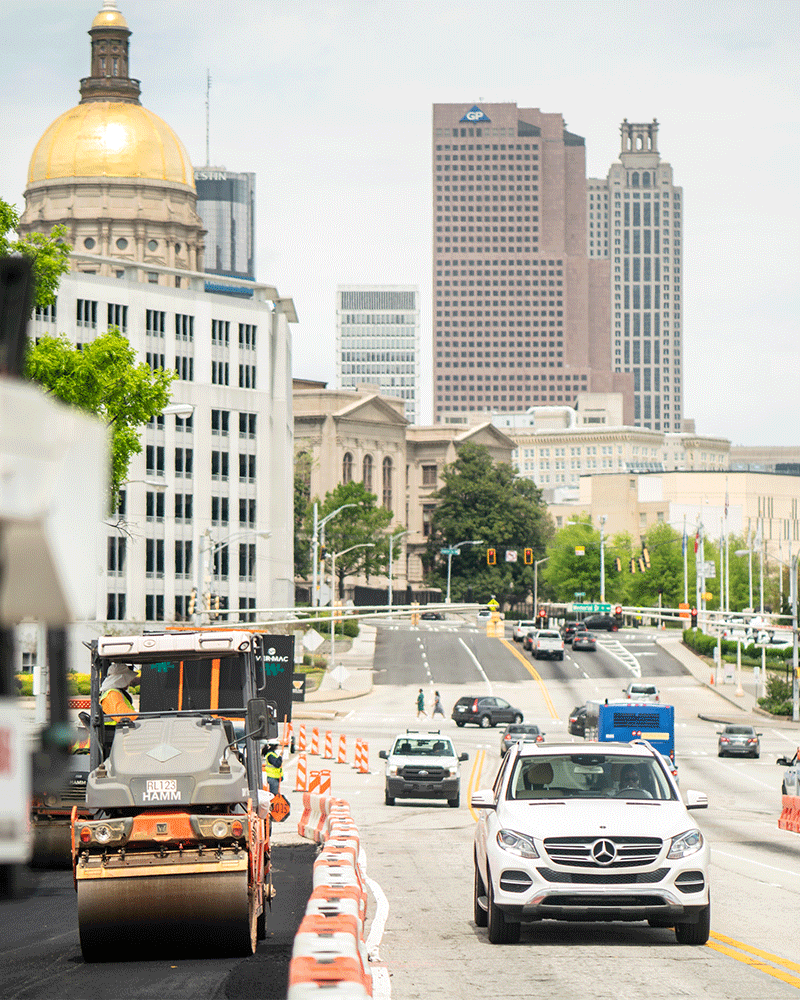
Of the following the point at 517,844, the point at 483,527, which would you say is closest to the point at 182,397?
the point at 483,527

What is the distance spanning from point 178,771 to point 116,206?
112 m

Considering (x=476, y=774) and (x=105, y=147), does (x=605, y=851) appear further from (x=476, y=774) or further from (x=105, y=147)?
(x=105, y=147)

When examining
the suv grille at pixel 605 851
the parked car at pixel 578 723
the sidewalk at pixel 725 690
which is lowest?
the sidewalk at pixel 725 690

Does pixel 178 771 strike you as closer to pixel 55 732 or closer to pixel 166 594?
pixel 55 732

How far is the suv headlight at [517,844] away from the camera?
1343cm

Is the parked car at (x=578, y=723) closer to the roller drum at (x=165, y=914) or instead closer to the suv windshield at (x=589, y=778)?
the suv windshield at (x=589, y=778)

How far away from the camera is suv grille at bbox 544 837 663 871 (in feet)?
43.7

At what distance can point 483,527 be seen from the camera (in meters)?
170

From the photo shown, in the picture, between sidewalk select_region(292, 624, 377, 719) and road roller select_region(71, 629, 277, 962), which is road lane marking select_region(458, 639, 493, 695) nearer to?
sidewalk select_region(292, 624, 377, 719)

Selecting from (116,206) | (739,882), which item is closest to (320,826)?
(739,882)

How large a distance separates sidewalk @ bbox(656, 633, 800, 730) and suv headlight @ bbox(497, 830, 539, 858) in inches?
2603

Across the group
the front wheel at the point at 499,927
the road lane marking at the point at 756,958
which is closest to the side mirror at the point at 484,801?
the front wheel at the point at 499,927

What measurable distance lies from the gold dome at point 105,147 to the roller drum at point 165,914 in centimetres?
11304

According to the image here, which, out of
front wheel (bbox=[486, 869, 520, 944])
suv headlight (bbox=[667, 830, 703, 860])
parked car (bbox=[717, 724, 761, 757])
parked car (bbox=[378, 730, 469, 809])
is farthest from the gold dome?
suv headlight (bbox=[667, 830, 703, 860])
